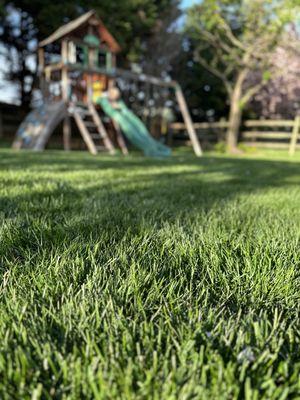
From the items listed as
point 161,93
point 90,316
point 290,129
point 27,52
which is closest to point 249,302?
point 90,316

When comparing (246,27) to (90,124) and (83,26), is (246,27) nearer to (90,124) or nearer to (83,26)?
(83,26)

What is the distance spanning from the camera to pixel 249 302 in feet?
3.57

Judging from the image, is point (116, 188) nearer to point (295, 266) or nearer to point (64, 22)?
point (295, 266)

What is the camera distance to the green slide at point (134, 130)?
1070 centimetres

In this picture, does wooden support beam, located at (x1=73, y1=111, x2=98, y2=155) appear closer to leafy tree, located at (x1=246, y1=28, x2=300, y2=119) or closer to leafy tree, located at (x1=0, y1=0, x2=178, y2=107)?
leafy tree, located at (x1=0, y1=0, x2=178, y2=107)

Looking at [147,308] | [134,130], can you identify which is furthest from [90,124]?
[147,308]

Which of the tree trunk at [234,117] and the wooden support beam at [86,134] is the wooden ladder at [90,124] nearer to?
the wooden support beam at [86,134]

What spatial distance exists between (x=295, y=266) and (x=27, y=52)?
61.2 ft

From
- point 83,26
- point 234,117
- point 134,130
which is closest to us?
point 134,130

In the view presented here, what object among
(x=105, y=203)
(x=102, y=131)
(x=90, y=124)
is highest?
(x=90, y=124)

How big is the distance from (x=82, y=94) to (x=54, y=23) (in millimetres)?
4644

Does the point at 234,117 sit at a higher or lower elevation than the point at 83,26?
lower

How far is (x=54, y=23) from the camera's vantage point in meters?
14.6

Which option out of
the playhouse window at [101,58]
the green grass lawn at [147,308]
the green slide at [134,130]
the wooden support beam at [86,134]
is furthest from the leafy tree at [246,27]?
the green grass lawn at [147,308]
